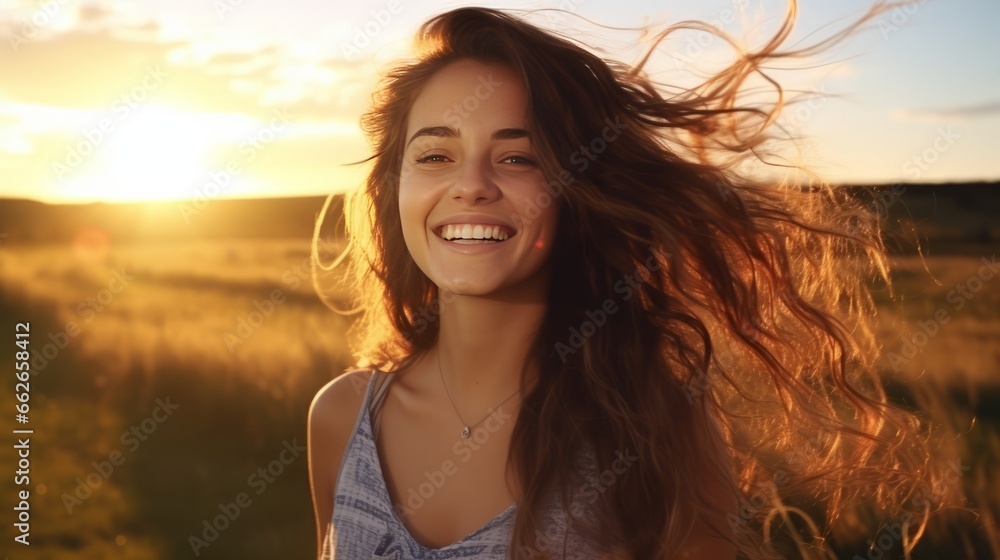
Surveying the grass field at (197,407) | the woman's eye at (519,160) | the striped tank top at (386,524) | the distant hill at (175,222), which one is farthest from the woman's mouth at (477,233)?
the distant hill at (175,222)

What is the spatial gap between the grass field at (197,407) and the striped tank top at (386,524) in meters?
1.44

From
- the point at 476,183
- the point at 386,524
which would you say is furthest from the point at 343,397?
the point at 476,183

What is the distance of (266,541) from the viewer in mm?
5508

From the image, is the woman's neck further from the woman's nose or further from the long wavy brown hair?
the woman's nose

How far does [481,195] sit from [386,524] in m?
1.01

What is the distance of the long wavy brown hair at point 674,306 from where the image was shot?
2754 millimetres

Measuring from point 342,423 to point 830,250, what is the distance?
177 centimetres

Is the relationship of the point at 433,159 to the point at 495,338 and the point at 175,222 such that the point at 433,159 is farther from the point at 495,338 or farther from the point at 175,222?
the point at 175,222

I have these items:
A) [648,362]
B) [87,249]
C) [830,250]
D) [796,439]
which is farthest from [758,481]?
[87,249]

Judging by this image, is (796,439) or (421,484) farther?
(796,439)

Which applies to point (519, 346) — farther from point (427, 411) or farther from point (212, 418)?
point (212, 418)

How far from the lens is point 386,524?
2816mm

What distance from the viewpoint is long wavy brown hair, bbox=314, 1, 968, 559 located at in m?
2.75

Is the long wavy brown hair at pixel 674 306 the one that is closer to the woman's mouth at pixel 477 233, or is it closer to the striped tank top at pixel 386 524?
the striped tank top at pixel 386 524
